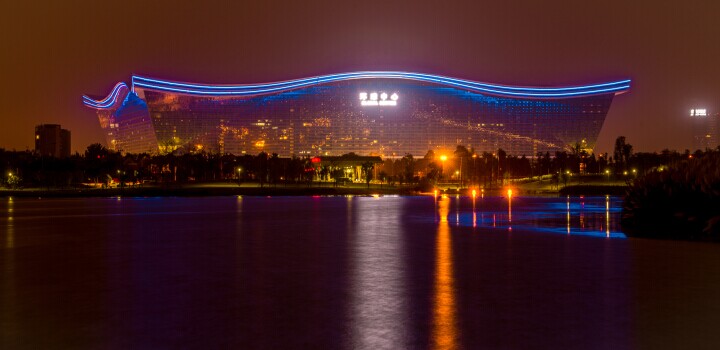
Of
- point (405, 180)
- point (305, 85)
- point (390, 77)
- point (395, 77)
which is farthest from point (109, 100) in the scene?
point (405, 180)

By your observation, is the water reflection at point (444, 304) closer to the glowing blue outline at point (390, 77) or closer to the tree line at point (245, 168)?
the tree line at point (245, 168)

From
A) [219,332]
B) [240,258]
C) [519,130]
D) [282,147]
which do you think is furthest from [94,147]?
[219,332]

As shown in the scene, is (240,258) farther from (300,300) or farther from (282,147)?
(282,147)

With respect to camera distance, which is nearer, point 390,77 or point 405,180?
point 405,180

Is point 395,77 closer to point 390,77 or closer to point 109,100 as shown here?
point 390,77

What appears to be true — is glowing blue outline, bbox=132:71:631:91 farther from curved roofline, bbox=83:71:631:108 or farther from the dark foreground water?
the dark foreground water
